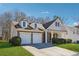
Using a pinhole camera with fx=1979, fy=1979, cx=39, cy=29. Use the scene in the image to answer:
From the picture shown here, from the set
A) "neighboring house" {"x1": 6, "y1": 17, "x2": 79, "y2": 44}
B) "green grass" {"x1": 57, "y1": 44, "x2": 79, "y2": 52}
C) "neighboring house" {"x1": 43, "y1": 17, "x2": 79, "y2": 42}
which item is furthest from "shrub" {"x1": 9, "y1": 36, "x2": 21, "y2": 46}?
"green grass" {"x1": 57, "y1": 44, "x2": 79, "y2": 52}

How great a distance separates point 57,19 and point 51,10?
13 centimetres

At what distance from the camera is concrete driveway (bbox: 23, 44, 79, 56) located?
2300 centimetres

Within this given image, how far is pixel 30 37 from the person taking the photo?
75.7 feet

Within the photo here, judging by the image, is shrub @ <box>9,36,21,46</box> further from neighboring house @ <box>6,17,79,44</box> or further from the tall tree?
the tall tree

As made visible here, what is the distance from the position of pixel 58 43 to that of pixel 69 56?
0.21 m

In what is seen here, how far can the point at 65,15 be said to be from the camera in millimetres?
23000

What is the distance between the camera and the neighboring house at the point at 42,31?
23.0 m

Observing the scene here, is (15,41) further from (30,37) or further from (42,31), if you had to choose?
(42,31)

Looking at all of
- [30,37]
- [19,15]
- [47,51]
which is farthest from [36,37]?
[19,15]

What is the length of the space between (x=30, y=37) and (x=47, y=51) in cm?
26

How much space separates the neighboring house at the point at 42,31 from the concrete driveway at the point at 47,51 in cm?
6

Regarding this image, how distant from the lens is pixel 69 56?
2298 centimetres

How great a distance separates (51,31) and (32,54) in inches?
14.1

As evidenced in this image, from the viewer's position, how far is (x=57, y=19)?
75.5ft
